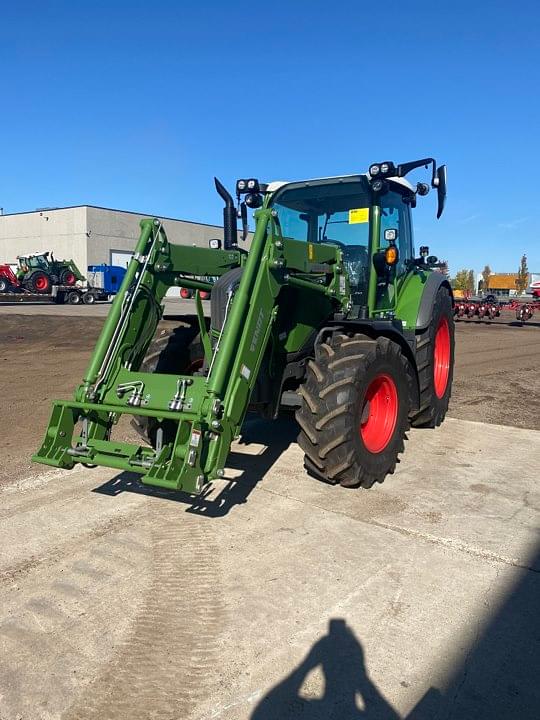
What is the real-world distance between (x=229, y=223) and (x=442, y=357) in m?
3.37

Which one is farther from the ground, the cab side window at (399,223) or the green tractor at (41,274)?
the green tractor at (41,274)

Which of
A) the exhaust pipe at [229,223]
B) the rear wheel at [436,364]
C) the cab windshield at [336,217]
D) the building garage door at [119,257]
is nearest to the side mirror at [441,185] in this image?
the cab windshield at [336,217]

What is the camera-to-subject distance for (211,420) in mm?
3770

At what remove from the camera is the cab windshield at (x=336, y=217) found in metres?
5.72

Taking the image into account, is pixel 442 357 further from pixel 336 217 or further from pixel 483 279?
pixel 483 279

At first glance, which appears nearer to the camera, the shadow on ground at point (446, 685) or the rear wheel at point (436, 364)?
the shadow on ground at point (446, 685)

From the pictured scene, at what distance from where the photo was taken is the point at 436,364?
749 centimetres

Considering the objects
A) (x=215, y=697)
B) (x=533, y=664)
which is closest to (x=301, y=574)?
(x=215, y=697)

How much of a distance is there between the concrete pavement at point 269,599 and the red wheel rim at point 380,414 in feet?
1.57

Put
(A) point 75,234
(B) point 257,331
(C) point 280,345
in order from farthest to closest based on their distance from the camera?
1. (A) point 75,234
2. (C) point 280,345
3. (B) point 257,331

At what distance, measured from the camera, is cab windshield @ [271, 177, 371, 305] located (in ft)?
18.8

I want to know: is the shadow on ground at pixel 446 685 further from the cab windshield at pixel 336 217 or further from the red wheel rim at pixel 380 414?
the cab windshield at pixel 336 217

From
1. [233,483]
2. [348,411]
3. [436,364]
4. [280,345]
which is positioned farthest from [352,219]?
[233,483]

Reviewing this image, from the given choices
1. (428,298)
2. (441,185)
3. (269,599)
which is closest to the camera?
(269,599)
